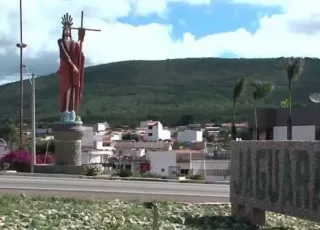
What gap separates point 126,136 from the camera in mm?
150250

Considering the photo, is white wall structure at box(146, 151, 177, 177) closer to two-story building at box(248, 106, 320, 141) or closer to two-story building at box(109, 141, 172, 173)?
two-story building at box(109, 141, 172, 173)

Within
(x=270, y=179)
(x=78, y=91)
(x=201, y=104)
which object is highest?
(x=201, y=104)

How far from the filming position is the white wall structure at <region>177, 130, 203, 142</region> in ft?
438

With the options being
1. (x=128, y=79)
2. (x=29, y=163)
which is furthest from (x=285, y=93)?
(x=29, y=163)

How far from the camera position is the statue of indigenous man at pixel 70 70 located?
120ft

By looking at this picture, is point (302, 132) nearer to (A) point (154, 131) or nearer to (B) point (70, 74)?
(B) point (70, 74)

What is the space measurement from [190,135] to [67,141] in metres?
98.3

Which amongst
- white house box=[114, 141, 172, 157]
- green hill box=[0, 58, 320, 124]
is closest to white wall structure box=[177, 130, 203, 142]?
green hill box=[0, 58, 320, 124]

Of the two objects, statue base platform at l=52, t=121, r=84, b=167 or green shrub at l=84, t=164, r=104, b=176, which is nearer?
green shrub at l=84, t=164, r=104, b=176

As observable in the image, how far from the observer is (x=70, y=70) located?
120 ft

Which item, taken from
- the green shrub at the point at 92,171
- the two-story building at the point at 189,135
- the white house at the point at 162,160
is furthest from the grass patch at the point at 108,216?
the two-story building at the point at 189,135

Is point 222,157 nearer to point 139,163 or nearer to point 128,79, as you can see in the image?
point 139,163

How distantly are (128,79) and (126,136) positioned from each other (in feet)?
82.6

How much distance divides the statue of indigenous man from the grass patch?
62.2 feet
